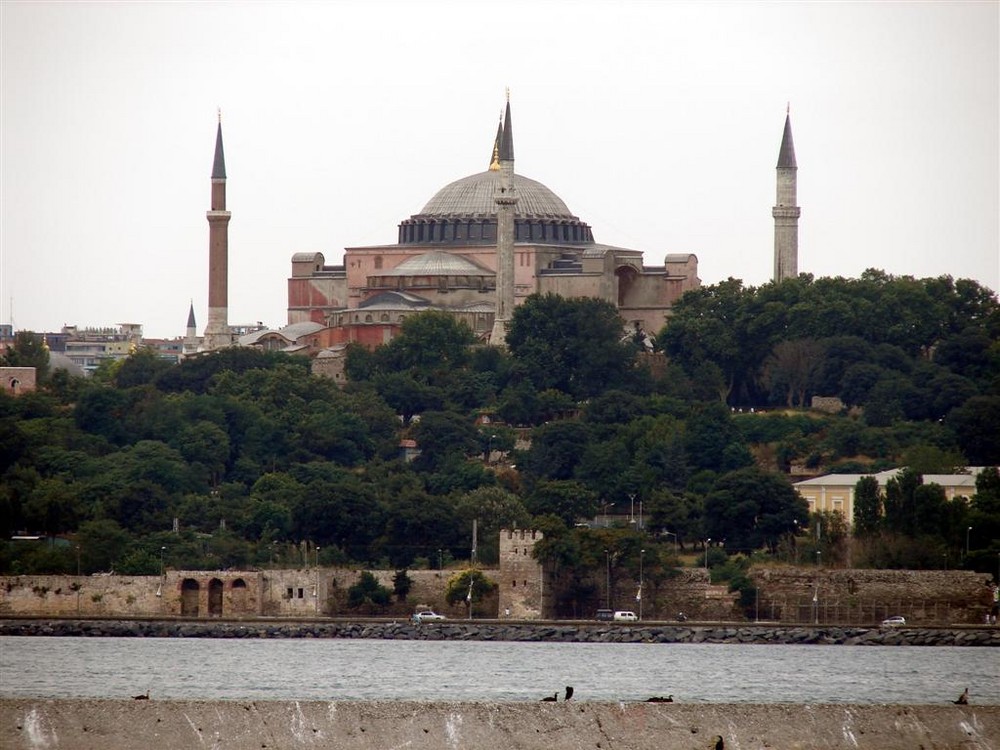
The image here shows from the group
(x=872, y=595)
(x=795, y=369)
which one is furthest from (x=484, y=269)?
(x=872, y=595)

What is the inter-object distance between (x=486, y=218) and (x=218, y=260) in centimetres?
1167

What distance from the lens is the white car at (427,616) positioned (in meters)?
59.2

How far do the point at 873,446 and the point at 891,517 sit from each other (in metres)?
12.4

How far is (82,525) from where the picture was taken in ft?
212

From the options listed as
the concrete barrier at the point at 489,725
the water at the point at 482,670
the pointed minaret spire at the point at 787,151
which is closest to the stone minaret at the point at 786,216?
the pointed minaret spire at the point at 787,151

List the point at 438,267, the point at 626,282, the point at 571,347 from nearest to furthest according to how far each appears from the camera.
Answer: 1. the point at 571,347
2. the point at 626,282
3. the point at 438,267

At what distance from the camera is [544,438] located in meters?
74.9

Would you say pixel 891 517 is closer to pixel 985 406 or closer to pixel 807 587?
pixel 807 587

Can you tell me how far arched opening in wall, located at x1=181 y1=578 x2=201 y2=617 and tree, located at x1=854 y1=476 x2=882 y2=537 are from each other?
1409 cm

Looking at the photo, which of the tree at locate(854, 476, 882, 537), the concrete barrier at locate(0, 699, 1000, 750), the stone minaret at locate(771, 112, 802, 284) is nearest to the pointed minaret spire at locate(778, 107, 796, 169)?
the stone minaret at locate(771, 112, 802, 284)

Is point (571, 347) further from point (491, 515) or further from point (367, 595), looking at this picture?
point (367, 595)

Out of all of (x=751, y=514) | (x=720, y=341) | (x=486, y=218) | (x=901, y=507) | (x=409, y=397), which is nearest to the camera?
(x=901, y=507)

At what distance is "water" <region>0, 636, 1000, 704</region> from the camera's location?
4206cm

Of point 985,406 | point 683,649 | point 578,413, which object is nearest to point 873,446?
point 985,406
